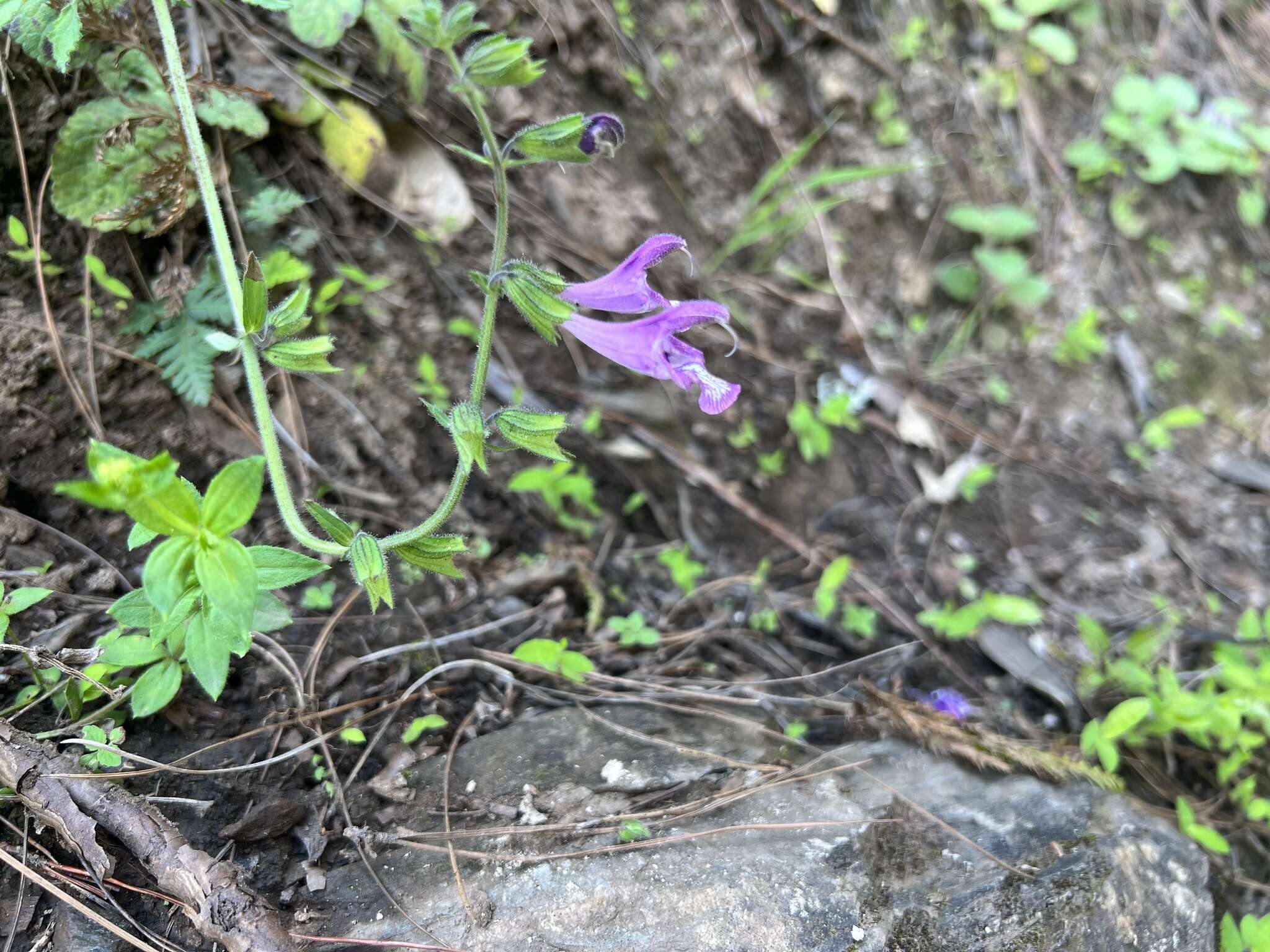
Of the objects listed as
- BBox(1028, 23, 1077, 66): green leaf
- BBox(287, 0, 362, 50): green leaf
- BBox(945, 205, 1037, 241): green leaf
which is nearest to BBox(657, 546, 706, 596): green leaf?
BBox(287, 0, 362, 50): green leaf

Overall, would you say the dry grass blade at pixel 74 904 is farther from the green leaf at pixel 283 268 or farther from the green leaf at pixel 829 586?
the green leaf at pixel 829 586

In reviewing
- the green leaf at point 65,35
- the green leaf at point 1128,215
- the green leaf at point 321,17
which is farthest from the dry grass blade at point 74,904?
the green leaf at point 1128,215

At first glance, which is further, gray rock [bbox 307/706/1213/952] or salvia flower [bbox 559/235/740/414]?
salvia flower [bbox 559/235/740/414]

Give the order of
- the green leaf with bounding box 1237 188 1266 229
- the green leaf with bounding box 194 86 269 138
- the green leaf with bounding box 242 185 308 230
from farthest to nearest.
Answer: the green leaf with bounding box 1237 188 1266 229, the green leaf with bounding box 242 185 308 230, the green leaf with bounding box 194 86 269 138

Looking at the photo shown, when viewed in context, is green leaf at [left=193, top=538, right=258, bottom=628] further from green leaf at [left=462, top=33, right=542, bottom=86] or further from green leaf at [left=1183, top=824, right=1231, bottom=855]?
green leaf at [left=1183, top=824, right=1231, bottom=855]

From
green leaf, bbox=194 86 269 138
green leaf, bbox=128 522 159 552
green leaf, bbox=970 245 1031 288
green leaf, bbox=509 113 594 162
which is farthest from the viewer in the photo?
→ green leaf, bbox=970 245 1031 288
